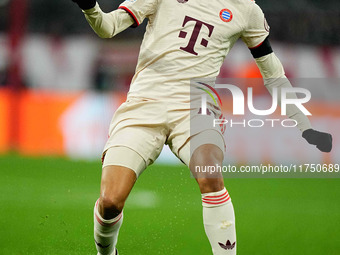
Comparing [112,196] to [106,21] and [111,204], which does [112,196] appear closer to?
[111,204]

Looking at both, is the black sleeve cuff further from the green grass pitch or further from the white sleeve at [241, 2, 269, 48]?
the green grass pitch

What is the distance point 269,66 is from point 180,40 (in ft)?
2.30

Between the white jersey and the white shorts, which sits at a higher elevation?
the white jersey

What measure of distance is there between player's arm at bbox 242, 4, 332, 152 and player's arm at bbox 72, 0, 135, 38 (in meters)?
0.80

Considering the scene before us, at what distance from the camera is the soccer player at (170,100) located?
383 cm

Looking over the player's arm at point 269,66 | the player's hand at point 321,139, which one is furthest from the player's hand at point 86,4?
the player's hand at point 321,139

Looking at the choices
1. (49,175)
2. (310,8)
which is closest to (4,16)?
(49,175)

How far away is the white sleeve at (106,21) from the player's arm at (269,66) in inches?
31.5

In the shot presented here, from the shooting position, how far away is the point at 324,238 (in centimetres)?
566

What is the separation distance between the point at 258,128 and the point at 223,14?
600cm

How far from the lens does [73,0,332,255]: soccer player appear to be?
3.83 meters

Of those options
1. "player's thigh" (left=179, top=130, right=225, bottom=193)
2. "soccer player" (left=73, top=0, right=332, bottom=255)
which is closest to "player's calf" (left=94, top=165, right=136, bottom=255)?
"soccer player" (left=73, top=0, right=332, bottom=255)

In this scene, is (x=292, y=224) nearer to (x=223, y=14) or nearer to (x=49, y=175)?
(x=223, y=14)

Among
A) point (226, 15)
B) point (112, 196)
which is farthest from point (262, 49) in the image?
point (112, 196)
